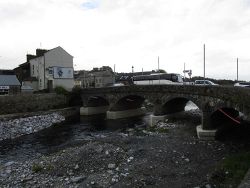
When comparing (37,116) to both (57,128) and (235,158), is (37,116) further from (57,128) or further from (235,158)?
(235,158)

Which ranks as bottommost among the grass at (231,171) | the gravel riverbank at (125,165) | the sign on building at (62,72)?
the gravel riverbank at (125,165)

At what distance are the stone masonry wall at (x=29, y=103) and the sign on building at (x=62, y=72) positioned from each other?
1043 centimetres

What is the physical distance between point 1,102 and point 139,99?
1046 inches

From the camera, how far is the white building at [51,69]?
72.2 meters

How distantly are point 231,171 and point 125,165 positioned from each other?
7550 millimetres

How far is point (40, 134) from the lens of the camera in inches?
1540

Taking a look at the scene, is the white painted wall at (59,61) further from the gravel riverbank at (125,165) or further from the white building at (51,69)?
the gravel riverbank at (125,165)

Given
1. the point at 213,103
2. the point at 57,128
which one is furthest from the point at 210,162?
the point at 57,128

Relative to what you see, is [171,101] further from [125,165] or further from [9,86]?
[9,86]

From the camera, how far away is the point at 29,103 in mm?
56531

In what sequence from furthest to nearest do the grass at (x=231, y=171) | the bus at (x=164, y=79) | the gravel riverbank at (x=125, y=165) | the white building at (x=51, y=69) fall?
the white building at (x=51, y=69)
the bus at (x=164, y=79)
the gravel riverbank at (x=125, y=165)
the grass at (x=231, y=171)

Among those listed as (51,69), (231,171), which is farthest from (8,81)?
(231,171)

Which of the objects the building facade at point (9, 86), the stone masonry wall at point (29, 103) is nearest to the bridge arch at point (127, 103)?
the stone masonry wall at point (29, 103)

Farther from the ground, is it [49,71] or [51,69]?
[51,69]
